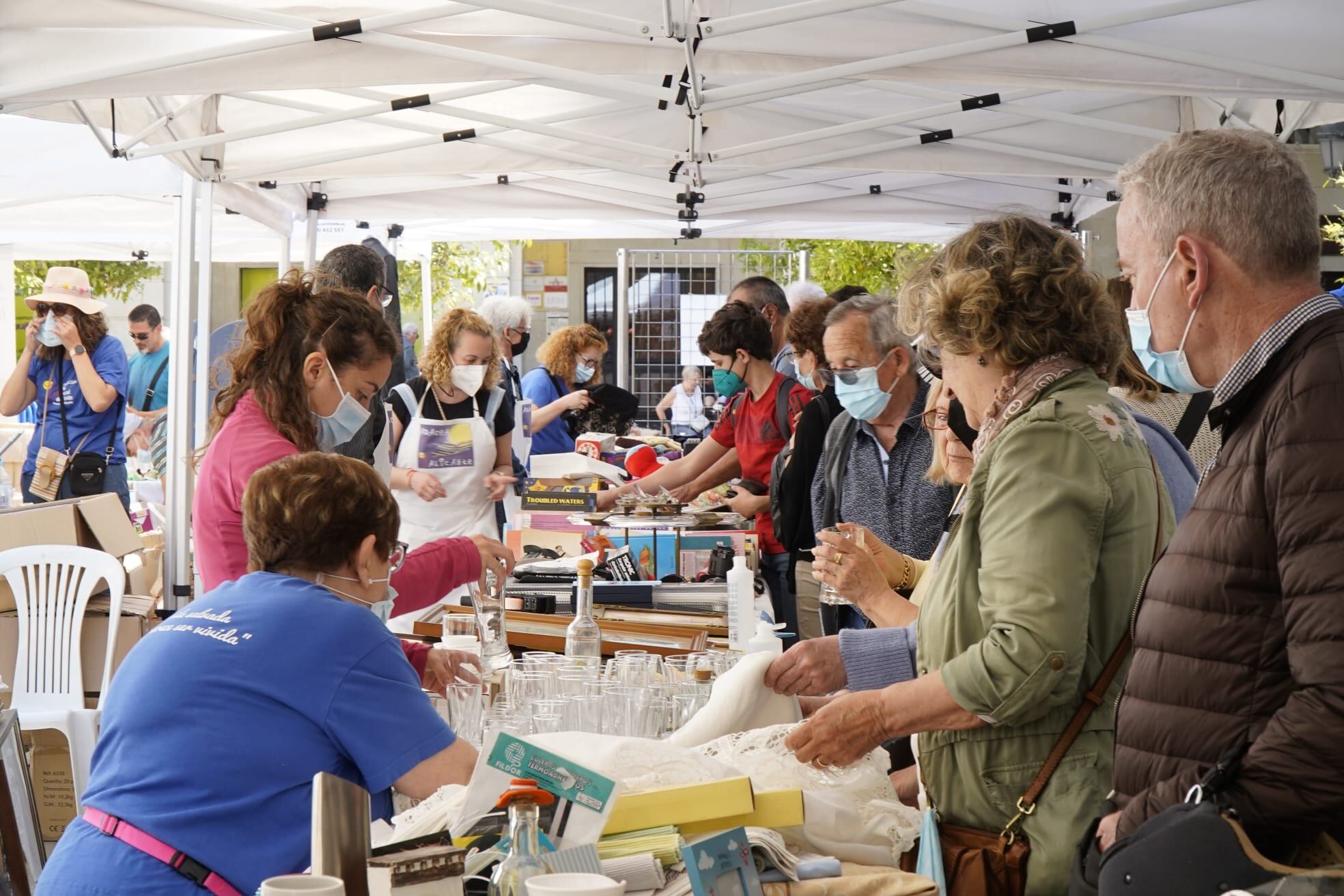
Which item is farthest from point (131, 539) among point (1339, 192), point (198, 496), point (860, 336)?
point (1339, 192)

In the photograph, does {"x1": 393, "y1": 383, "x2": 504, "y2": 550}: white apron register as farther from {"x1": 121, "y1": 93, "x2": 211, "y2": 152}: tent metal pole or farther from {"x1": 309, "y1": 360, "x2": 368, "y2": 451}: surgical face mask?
{"x1": 309, "y1": 360, "x2": 368, "y2": 451}: surgical face mask

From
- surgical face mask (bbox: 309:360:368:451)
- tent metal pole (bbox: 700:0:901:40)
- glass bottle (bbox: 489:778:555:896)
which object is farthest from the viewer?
tent metal pole (bbox: 700:0:901:40)

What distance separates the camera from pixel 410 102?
17.2 feet

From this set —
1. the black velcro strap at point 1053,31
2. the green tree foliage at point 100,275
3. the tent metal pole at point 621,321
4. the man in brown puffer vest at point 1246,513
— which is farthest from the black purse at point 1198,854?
the green tree foliage at point 100,275

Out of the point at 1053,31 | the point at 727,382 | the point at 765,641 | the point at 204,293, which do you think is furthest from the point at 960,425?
the point at 204,293

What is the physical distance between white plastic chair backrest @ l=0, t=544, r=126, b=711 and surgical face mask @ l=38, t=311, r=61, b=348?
2419 millimetres

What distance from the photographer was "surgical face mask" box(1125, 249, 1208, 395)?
1.75 meters

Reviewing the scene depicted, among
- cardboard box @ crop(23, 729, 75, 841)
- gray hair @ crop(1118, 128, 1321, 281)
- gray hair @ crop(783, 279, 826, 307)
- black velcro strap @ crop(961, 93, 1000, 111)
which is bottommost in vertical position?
cardboard box @ crop(23, 729, 75, 841)

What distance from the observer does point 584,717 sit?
2.29 meters

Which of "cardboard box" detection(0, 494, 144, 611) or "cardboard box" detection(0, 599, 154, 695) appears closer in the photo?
"cardboard box" detection(0, 599, 154, 695)

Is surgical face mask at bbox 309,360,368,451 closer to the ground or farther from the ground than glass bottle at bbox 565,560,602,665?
farther from the ground

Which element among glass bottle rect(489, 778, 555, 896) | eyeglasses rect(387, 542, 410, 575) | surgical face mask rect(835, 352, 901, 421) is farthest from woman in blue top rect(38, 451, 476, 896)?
surgical face mask rect(835, 352, 901, 421)

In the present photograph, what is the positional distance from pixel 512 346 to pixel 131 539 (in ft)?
10.4

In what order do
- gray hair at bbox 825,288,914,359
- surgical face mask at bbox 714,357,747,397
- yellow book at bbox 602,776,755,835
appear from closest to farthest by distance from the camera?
yellow book at bbox 602,776,755,835
gray hair at bbox 825,288,914,359
surgical face mask at bbox 714,357,747,397
